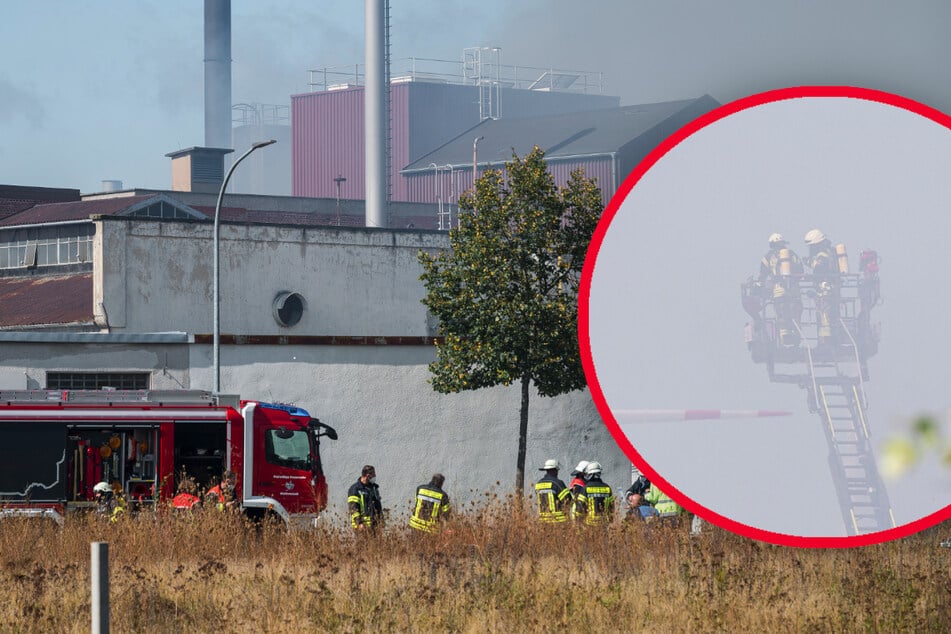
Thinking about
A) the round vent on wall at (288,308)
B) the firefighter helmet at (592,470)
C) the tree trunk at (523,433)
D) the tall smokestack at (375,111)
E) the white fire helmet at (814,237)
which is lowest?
the tree trunk at (523,433)

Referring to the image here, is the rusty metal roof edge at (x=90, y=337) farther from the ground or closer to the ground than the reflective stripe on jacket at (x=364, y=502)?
farther from the ground

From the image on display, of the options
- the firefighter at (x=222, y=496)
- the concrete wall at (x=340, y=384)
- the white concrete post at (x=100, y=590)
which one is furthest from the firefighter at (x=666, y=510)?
the white concrete post at (x=100, y=590)

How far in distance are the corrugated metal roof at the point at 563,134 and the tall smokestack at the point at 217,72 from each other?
21.2m

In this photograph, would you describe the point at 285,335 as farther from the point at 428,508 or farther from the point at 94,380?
the point at 428,508

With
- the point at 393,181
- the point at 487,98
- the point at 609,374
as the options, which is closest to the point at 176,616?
the point at 609,374

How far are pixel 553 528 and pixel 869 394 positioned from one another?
9768mm

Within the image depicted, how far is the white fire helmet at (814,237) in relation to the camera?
168 inches

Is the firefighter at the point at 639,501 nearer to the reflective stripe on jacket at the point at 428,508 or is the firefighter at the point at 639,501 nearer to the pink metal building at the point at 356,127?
the reflective stripe on jacket at the point at 428,508

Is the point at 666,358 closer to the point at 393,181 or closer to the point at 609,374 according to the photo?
the point at 609,374

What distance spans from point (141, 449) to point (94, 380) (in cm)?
630

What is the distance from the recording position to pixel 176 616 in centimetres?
1021

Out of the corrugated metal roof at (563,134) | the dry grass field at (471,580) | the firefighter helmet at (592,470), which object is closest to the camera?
the dry grass field at (471,580)

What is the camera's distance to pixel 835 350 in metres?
4.21

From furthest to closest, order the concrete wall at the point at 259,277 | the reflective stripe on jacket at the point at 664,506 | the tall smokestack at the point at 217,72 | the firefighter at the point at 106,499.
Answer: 1. the tall smokestack at the point at 217,72
2. the concrete wall at the point at 259,277
3. the firefighter at the point at 106,499
4. the reflective stripe on jacket at the point at 664,506
